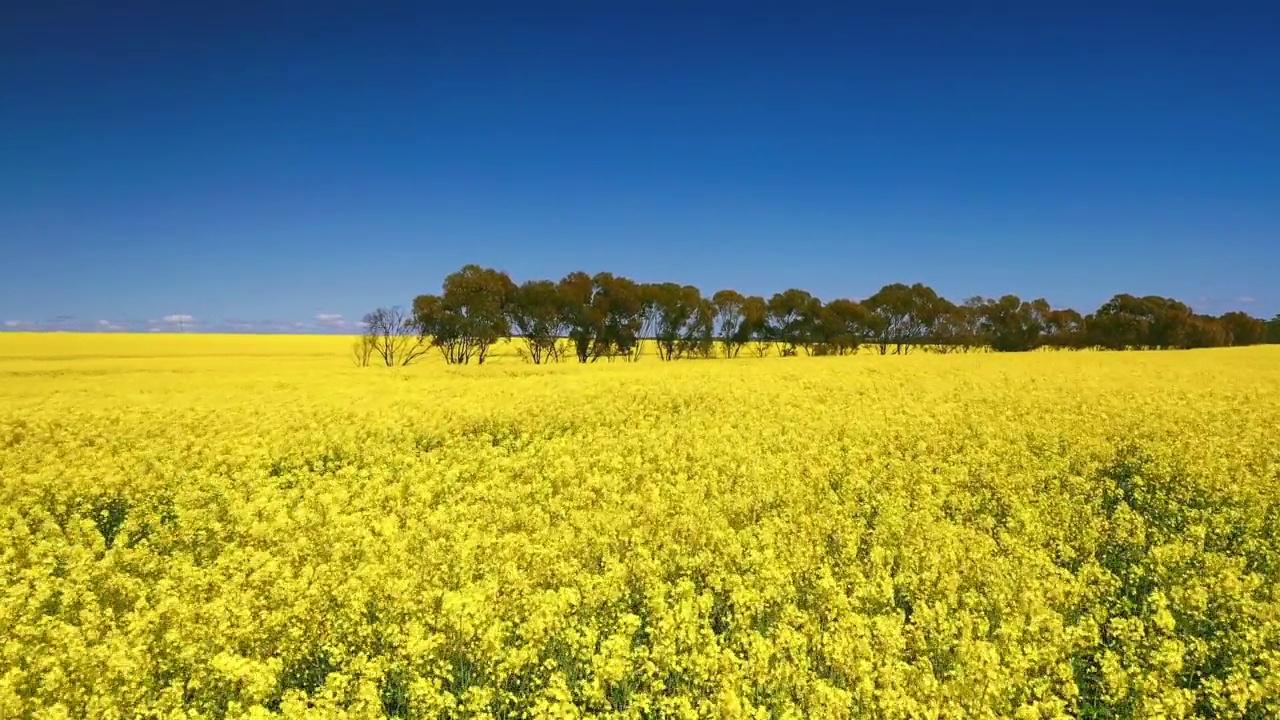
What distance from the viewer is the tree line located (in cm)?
7000

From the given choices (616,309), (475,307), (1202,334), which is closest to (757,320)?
(616,309)

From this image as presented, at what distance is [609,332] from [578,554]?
66214 mm

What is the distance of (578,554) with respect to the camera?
8820 millimetres

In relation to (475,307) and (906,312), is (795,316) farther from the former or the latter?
(475,307)

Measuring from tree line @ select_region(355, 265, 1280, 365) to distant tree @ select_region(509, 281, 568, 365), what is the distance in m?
0.12

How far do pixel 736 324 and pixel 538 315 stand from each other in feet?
93.2

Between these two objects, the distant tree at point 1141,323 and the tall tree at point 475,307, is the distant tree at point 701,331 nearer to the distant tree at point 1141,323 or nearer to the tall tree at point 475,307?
the tall tree at point 475,307

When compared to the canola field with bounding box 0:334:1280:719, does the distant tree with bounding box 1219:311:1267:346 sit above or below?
above

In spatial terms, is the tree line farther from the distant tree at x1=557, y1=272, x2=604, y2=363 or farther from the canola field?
the canola field

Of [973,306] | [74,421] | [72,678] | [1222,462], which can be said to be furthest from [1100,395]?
[973,306]

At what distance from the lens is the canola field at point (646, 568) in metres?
5.43

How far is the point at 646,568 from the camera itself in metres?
7.82

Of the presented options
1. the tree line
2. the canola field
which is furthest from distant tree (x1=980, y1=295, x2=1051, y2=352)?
the canola field

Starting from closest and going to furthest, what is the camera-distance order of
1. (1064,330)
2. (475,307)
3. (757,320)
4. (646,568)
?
1. (646,568)
2. (475,307)
3. (757,320)
4. (1064,330)
